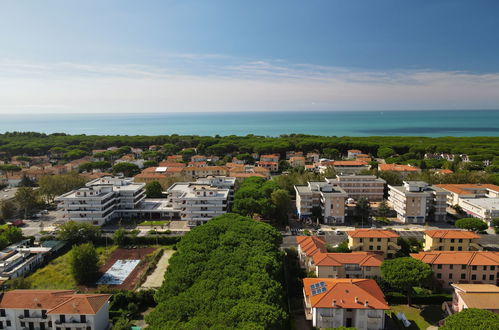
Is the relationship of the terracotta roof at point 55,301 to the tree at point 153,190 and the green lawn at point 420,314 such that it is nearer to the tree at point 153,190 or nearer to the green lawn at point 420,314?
the green lawn at point 420,314

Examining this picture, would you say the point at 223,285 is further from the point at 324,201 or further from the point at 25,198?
the point at 25,198

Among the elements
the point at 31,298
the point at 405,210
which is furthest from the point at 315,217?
the point at 31,298

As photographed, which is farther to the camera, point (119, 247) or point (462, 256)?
point (119, 247)

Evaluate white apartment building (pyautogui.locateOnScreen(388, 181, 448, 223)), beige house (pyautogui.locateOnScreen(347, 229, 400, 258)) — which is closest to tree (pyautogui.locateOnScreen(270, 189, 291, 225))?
beige house (pyautogui.locateOnScreen(347, 229, 400, 258))

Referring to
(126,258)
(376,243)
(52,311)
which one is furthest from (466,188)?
(52,311)

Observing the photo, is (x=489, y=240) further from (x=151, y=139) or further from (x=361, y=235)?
(x=151, y=139)

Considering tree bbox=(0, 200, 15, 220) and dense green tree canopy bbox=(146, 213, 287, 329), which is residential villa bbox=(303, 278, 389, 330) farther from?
tree bbox=(0, 200, 15, 220)
